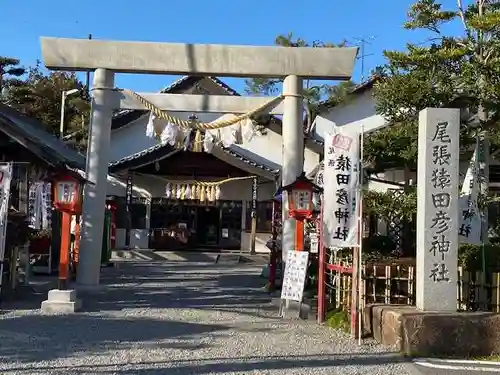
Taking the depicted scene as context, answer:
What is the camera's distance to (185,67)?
12.7 metres

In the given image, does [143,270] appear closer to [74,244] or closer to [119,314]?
[74,244]

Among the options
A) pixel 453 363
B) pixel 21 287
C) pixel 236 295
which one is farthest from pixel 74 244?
pixel 453 363

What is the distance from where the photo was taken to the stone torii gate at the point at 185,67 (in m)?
12.7

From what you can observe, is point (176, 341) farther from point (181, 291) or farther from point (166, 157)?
point (166, 157)

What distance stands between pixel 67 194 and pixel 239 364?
5.53 metres

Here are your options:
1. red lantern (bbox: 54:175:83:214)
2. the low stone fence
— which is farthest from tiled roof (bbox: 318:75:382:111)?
red lantern (bbox: 54:175:83:214)

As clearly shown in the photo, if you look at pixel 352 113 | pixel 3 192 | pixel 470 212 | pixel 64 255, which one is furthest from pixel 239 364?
pixel 352 113

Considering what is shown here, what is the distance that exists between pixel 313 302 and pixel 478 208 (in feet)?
11.7

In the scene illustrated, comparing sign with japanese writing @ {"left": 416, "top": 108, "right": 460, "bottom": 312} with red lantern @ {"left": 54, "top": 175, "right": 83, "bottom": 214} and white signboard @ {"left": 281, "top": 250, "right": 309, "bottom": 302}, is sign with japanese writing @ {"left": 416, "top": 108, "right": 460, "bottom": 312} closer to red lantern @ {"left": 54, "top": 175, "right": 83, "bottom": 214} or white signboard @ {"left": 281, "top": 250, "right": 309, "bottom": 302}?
white signboard @ {"left": 281, "top": 250, "right": 309, "bottom": 302}

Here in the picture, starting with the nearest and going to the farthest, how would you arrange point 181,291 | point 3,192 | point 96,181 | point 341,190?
1. point 341,190
2. point 3,192
3. point 96,181
4. point 181,291

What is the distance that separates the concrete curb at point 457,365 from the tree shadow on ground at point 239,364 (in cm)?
21

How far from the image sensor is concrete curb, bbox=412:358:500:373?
7135mm

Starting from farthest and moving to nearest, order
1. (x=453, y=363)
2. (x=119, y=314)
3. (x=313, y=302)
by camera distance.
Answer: (x=313, y=302), (x=119, y=314), (x=453, y=363)

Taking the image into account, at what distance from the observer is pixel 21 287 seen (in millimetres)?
13391
